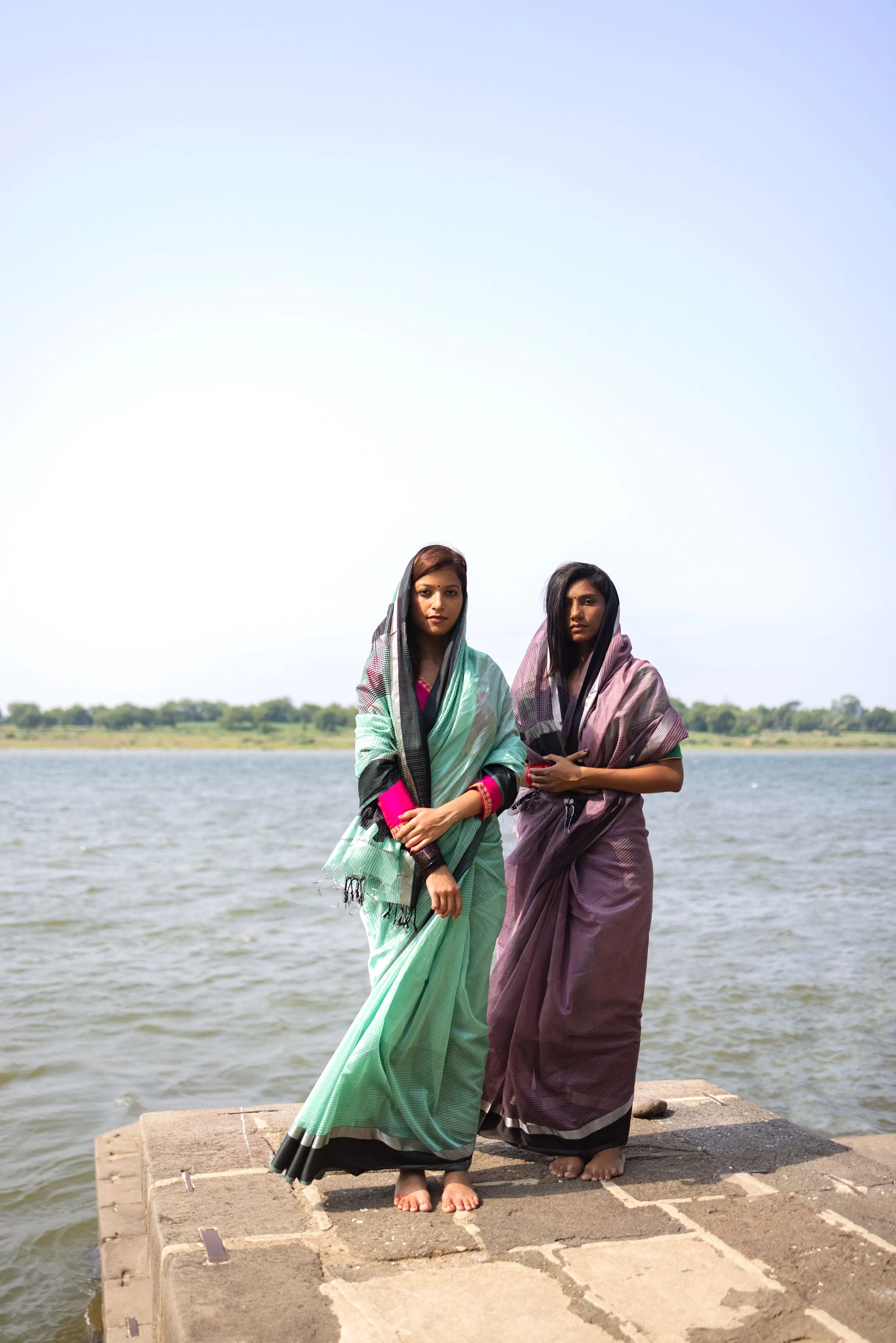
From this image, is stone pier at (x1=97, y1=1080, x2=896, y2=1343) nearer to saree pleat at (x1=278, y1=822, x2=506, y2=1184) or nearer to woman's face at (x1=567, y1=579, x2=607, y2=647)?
saree pleat at (x1=278, y1=822, x2=506, y2=1184)

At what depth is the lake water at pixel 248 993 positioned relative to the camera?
5.57 meters

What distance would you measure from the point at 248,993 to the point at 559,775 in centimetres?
594

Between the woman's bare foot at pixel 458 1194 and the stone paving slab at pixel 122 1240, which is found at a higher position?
the woman's bare foot at pixel 458 1194

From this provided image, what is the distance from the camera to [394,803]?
10.8 ft

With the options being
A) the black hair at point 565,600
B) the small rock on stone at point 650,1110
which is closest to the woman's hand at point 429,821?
the black hair at point 565,600

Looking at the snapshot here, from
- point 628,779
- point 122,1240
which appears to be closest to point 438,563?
point 628,779

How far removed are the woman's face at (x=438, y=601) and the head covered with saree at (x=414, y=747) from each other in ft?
0.05

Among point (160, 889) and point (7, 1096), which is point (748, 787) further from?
point (7, 1096)

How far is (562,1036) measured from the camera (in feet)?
11.6

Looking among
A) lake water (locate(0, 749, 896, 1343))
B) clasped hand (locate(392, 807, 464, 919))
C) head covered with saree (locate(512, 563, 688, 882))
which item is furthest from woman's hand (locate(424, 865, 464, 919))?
lake water (locate(0, 749, 896, 1343))

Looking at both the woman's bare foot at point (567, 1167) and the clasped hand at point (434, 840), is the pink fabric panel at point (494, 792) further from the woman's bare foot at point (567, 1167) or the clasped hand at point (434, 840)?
the woman's bare foot at point (567, 1167)

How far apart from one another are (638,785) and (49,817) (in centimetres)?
2749

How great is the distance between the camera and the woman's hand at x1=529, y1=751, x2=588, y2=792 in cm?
361

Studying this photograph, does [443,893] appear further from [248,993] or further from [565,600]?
[248,993]
